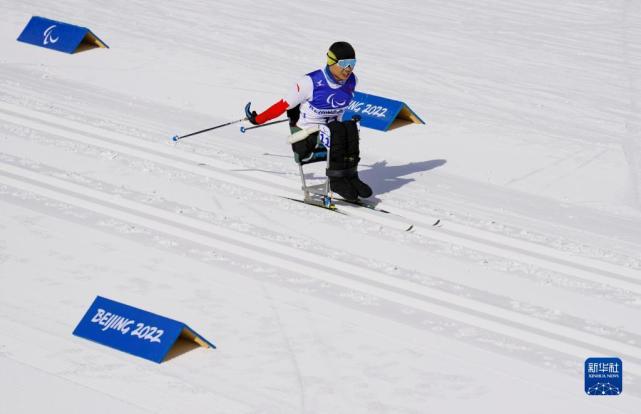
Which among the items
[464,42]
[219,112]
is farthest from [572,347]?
[464,42]

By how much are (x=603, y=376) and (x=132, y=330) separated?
357cm

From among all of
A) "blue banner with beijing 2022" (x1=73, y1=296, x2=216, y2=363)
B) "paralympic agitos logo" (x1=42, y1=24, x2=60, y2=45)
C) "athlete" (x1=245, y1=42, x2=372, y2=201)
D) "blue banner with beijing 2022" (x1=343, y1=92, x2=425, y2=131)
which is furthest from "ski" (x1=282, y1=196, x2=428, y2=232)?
"paralympic agitos logo" (x1=42, y1=24, x2=60, y2=45)

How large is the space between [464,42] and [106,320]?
11309 millimetres

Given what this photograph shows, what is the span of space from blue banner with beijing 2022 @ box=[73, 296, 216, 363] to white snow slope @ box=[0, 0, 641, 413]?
11 cm

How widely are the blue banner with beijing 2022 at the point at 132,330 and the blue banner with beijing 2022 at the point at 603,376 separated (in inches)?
112

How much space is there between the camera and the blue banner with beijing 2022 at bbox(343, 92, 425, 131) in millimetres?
14492

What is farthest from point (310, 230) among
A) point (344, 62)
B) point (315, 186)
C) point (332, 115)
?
point (344, 62)

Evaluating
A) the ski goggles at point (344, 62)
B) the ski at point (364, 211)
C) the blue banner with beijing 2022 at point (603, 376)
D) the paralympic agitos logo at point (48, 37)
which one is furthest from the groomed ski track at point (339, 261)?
the paralympic agitos logo at point (48, 37)

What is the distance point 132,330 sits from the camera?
350 inches

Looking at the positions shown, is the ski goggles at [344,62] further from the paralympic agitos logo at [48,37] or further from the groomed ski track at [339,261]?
the paralympic agitos logo at [48,37]

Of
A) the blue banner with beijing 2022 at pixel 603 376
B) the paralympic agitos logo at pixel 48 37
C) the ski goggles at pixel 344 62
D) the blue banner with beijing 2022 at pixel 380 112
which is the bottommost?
the blue banner with beijing 2022 at pixel 603 376

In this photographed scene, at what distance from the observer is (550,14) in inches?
838

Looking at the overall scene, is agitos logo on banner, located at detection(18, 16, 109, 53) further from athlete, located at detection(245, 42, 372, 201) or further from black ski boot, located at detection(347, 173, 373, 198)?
black ski boot, located at detection(347, 173, 373, 198)

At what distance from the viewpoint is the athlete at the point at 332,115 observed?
36.6ft
